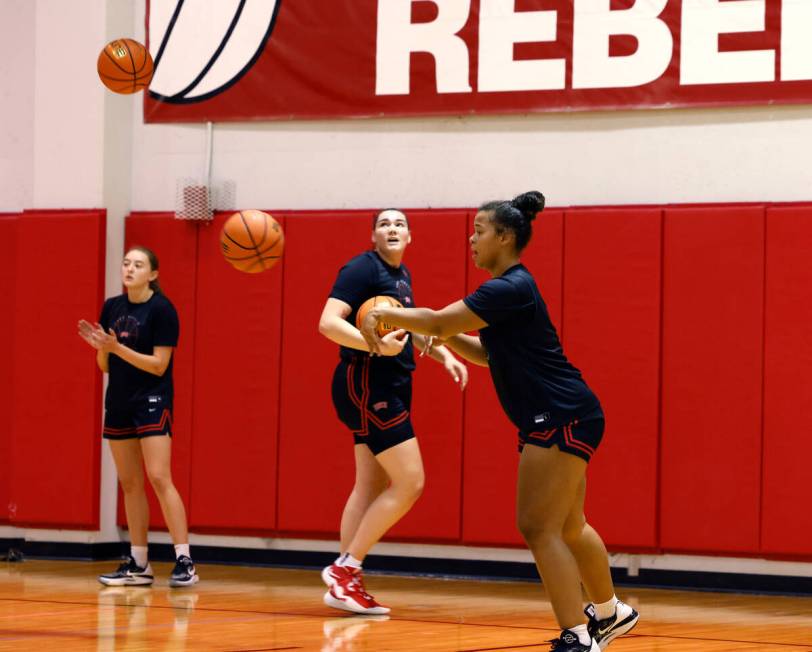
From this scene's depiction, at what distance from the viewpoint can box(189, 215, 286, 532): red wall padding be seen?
9.13 metres

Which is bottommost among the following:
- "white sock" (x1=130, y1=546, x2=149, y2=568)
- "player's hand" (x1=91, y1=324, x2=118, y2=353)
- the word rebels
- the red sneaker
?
"white sock" (x1=130, y1=546, x2=149, y2=568)

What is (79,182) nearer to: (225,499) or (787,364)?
(225,499)

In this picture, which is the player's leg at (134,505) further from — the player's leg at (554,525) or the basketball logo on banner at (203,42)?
the player's leg at (554,525)

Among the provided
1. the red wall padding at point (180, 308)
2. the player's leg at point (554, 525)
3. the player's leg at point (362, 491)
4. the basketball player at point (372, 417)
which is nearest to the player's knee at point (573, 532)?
the player's leg at point (554, 525)

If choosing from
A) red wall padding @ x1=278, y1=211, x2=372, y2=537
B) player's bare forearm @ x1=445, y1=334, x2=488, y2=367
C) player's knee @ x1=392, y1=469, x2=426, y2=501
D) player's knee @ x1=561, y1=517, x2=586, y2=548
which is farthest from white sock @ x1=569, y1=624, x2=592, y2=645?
red wall padding @ x1=278, y1=211, x2=372, y2=537

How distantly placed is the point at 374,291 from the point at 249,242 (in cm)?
94

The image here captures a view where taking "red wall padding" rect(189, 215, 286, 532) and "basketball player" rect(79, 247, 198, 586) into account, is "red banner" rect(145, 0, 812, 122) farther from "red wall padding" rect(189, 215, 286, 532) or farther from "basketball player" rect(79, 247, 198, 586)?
"basketball player" rect(79, 247, 198, 586)

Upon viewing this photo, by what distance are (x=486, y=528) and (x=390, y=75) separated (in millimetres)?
3040

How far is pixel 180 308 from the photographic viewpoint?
9.39m

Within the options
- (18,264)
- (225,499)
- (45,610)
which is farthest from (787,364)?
(18,264)

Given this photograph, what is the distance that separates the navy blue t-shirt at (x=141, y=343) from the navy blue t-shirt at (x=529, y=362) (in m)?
3.30

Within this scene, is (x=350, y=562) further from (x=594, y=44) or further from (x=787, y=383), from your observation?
(x=594, y=44)

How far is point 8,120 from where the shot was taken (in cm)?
998

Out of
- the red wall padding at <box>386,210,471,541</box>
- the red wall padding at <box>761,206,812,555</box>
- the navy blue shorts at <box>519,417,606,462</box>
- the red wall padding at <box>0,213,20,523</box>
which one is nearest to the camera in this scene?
the navy blue shorts at <box>519,417,606,462</box>
